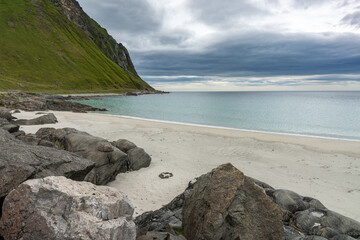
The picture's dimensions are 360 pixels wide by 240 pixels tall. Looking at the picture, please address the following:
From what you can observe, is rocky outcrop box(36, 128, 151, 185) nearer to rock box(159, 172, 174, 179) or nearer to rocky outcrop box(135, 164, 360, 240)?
rock box(159, 172, 174, 179)

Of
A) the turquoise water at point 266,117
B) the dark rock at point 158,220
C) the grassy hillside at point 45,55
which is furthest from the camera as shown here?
the grassy hillside at point 45,55

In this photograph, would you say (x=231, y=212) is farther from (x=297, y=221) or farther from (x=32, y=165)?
(x=32, y=165)

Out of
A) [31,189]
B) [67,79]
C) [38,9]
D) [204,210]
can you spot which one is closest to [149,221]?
[204,210]

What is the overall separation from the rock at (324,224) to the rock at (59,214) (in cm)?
667

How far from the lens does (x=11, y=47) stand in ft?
457

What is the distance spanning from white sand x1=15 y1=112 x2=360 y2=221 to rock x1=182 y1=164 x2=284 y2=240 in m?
4.11

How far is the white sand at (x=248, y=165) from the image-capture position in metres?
12.4

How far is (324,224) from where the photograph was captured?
866 centimetres

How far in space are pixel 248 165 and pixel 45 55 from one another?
539 feet

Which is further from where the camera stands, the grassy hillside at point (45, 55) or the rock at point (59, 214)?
the grassy hillside at point (45, 55)

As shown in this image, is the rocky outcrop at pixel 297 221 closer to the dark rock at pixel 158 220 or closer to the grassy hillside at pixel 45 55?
the dark rock at pixel 158 220

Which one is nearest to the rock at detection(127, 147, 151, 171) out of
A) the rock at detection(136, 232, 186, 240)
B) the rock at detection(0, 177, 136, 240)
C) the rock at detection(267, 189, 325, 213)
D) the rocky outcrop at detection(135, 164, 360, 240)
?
the rocky outcrop at detection(135, 164, 360, 240)

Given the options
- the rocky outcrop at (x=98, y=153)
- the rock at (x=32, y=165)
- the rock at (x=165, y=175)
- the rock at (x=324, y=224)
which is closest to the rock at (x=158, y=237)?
the rock at (x=32, y=165)

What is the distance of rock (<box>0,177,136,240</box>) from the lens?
15.0ft
